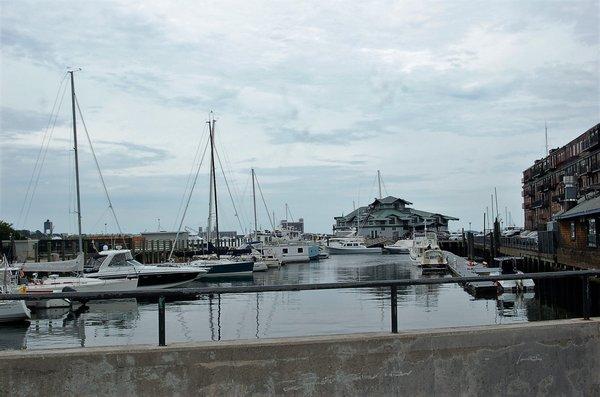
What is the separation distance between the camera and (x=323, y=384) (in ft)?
17.4

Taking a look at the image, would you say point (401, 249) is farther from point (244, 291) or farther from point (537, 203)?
point (244, 291)

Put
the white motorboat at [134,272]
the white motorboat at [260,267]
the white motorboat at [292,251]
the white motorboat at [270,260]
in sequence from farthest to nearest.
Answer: the white motorboat at [292,251], the white motorboat at [270,260], the white motorboat at [260,267], the white motorboat at [134,272]

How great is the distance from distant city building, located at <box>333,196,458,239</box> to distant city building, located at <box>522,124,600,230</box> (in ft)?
93.7

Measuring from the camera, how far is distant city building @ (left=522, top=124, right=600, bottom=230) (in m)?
65.3

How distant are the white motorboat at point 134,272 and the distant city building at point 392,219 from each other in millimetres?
108270

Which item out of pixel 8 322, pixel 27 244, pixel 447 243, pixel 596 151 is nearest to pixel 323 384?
pixel 8 322

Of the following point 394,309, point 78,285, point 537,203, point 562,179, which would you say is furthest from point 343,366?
point 537,203

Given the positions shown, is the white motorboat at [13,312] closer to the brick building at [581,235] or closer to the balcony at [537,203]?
the brick building at [581,235]

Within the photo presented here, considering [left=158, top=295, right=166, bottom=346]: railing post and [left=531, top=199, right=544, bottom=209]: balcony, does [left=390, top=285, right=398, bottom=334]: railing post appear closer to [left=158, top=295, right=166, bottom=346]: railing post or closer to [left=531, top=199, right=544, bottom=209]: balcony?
[left=158, top=295, right=166, bottom=346]: railing post

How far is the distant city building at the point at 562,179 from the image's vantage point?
2571 inches

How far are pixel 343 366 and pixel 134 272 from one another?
3483 cm

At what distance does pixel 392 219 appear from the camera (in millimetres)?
154000

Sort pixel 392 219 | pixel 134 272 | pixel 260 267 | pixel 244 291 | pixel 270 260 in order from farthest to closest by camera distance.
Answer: pixel 392 219
pixel 270 260
pixel 260 267
pixel 134 272
pixel 244 291

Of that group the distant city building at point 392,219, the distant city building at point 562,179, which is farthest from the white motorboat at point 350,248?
the distant city building at point 562,179
